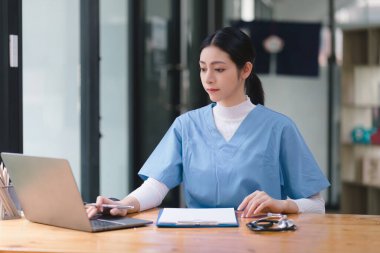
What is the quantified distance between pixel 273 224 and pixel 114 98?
2447mm

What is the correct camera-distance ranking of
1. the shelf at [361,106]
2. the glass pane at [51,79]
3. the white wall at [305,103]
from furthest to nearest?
the white wall at [305,103] < the shelf at [361,106] < the glass pane at [51,79]

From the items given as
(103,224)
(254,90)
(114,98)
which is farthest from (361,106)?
(103,224)

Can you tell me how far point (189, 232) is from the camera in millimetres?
1897

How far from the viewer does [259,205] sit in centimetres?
209

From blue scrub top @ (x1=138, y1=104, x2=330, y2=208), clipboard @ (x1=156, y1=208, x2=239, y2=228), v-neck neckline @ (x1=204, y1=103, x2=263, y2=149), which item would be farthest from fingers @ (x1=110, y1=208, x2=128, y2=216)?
v-neck neckline @ (x1=204, y1=103, x2=263, y2=149)

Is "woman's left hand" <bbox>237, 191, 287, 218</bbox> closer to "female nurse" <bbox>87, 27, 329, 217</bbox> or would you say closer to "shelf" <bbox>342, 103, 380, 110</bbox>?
"female nurse" <bbox>87, 27, 329, 217</bbox>

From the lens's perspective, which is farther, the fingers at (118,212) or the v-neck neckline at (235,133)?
the v-neck neckline at (235,133)

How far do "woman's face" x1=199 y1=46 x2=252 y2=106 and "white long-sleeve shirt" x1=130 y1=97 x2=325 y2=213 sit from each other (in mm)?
71

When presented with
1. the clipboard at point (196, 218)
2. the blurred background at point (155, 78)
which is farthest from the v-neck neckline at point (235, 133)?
the blurred background at point (155, 78)

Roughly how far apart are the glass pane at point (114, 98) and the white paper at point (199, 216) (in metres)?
1.93

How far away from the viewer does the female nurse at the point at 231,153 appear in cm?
234

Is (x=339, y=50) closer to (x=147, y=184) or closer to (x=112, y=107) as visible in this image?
(x=112, y=107)

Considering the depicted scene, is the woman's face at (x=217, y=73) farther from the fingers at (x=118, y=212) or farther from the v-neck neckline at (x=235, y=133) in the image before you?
the fingers at (x=118, y=212)

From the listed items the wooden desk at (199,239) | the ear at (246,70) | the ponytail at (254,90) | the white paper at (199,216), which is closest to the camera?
the wooden desk at (199,239)
